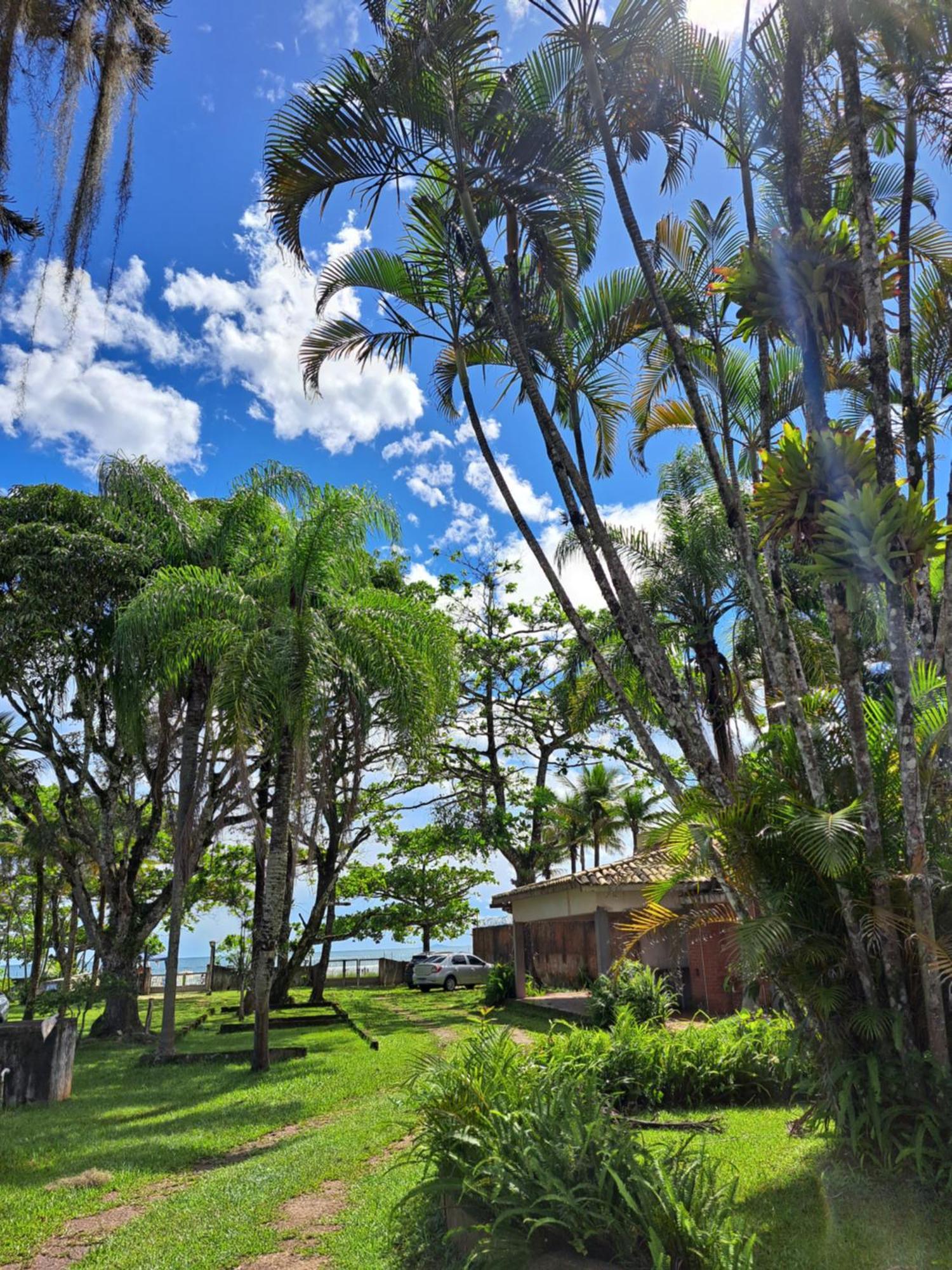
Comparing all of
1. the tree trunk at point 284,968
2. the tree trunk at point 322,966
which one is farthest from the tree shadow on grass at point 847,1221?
the tree trunk at point 322,966

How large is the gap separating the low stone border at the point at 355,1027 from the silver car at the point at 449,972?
8013 mm

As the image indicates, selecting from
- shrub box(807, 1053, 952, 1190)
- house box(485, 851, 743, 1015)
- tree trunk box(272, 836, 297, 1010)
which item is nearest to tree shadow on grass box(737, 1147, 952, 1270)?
shrub box(807, 1053, 952, 1190)

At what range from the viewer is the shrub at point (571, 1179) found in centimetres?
389

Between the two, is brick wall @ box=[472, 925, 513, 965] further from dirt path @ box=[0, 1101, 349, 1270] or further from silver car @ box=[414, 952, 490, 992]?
dirt path @ box=[0, 1101, 349, 1270]

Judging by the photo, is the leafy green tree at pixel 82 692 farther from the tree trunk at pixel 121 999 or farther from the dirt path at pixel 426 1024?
the dirt path at pixel 426 1024

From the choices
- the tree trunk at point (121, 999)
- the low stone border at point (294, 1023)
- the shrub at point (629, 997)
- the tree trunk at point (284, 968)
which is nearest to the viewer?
the shrub at point (629, 997)

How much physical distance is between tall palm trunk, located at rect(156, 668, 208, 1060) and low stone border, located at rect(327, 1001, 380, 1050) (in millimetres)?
3304

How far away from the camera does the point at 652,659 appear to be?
23.1 feet

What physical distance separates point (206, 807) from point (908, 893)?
595 inches

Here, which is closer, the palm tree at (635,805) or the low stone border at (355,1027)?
the low stone border at (355,1027)

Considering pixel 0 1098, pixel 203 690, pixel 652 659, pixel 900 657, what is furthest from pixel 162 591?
pixel 900 657

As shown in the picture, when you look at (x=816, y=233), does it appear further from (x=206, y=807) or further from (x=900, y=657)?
(x=206, y=807)

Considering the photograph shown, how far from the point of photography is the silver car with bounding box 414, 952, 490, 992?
104 ft

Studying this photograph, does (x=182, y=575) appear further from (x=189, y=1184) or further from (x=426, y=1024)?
(x=426, y=1024)
